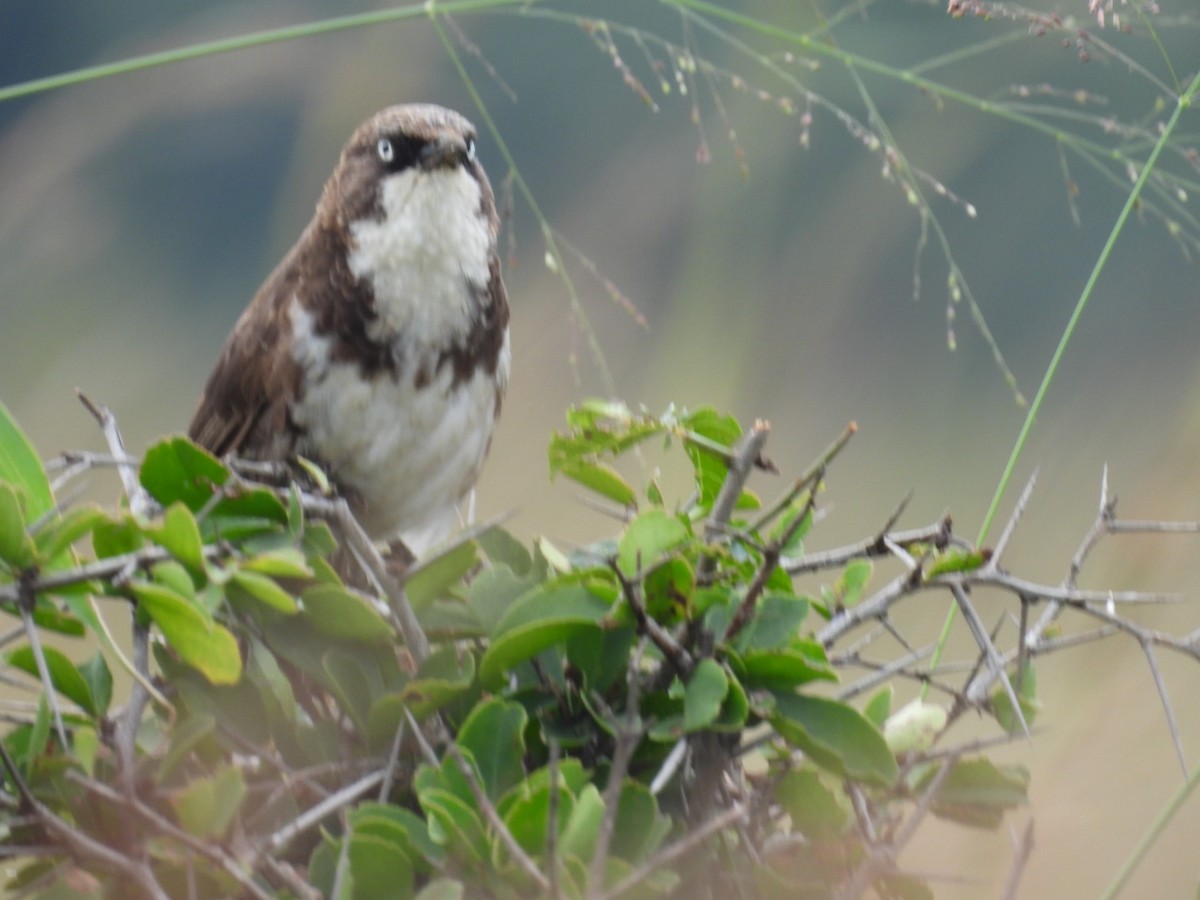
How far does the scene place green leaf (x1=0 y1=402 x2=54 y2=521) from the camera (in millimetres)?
516

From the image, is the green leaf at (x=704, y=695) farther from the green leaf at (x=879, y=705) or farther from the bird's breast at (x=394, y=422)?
the bird's breast at (x=394, y=422)

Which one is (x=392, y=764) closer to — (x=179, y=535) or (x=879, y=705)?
(x=179, y=535)

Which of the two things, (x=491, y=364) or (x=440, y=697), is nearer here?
(x=440, y=697)

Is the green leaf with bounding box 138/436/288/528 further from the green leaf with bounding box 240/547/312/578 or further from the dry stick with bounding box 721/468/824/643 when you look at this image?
the dry stick with bounding box 721/468/824/643

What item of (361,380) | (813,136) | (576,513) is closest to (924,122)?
(813,136)

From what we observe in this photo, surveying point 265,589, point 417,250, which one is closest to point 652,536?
point 265,589

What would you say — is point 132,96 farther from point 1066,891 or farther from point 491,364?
point 1066,891

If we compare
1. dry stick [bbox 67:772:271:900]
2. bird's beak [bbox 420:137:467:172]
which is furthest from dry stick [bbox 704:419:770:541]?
bird's beak [bbox 420:137:467:172]

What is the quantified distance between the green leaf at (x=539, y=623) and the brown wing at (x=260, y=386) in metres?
0.54

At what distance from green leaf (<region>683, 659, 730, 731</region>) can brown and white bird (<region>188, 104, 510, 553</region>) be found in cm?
55

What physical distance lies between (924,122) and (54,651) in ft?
3.08

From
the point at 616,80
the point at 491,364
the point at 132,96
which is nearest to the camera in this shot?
the point at 491,364

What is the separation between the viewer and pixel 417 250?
1.00 metres

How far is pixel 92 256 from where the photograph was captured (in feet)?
4.03
